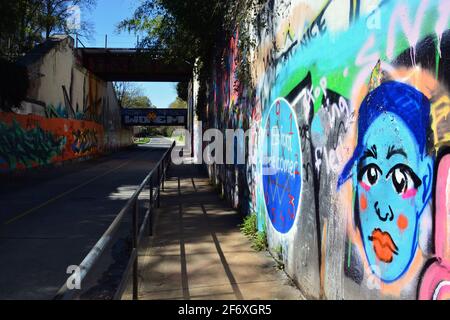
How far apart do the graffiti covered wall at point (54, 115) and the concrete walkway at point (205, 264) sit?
36.7ft

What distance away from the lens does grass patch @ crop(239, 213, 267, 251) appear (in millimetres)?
6465

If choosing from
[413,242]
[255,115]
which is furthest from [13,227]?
[413,242]

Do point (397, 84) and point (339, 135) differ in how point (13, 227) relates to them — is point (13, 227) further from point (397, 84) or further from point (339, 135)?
point (397, 84)

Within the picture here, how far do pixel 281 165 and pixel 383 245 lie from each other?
2766 mm

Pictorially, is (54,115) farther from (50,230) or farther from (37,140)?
(50,230)

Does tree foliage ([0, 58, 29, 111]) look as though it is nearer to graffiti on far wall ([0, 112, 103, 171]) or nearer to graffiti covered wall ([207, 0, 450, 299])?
graffiti on far wall ([0, 112, 103, 171])

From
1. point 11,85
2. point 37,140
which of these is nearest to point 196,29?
point 11,85

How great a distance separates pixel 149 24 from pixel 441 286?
44.5 feet

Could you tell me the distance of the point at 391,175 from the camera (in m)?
2.75

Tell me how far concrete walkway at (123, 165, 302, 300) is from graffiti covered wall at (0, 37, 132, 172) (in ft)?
36.7

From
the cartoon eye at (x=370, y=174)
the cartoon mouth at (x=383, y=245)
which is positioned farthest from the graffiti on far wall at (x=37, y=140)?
the cartoon mouth at (x=383, y=245)

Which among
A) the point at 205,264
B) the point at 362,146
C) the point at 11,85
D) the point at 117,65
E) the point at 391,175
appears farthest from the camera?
the point at 117,65

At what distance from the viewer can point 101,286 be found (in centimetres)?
509
